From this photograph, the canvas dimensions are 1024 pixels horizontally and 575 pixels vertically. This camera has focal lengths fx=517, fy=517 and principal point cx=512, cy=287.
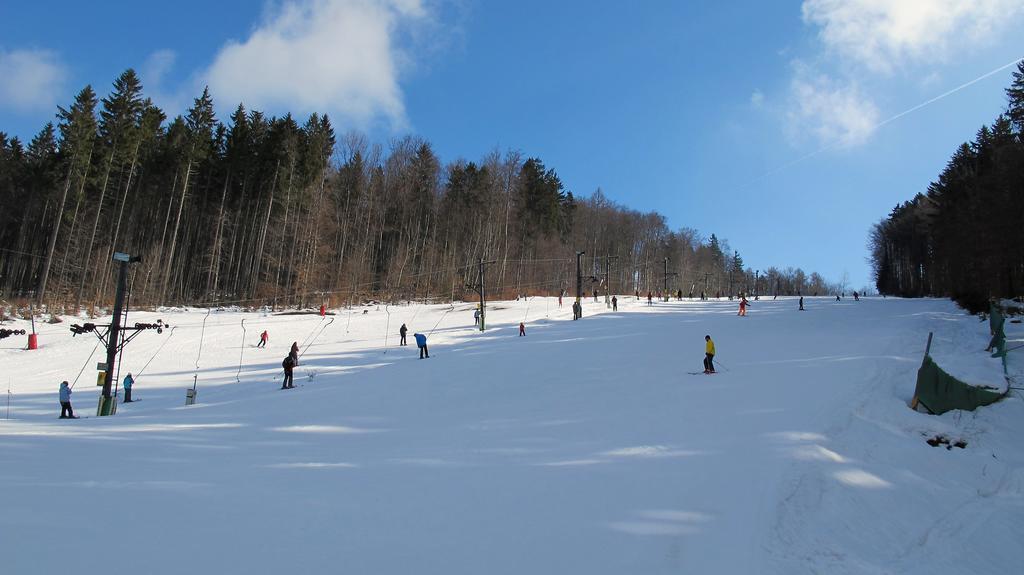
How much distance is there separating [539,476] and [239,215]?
56.6 m

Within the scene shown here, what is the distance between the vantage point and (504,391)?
1653 cm

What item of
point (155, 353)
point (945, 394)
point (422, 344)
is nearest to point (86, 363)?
point (155, 353)

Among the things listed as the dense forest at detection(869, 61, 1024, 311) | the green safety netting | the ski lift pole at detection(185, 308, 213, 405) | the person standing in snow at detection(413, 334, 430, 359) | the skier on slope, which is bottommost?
the ski lift pole at detection(185, 308, 213, 405)

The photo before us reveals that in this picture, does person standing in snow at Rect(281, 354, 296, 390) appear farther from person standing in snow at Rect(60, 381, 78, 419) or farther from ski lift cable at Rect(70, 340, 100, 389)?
ski lift cable at Rect(70, 340, 100, 389)

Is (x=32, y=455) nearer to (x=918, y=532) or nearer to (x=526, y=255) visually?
(x=918, y=532)

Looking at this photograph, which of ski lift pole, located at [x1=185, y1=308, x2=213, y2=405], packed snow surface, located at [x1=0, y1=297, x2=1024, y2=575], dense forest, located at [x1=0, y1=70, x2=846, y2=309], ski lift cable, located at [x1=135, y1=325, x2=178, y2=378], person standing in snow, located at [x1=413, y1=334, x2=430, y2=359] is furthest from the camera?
dense forest, located at [x1=0, y1=70, x2=846, y2=309]

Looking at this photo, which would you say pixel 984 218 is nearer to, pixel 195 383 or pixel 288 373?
pixel 288 373

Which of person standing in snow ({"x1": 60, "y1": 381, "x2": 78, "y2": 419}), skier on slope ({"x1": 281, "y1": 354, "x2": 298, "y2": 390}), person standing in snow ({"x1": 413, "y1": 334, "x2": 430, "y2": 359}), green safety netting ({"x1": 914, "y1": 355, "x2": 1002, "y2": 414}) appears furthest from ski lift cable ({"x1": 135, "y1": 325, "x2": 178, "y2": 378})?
green safety netting ({"x1": 914, "y1": 355, "x2": 1002, "y2": 414})

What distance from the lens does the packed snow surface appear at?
5809 millimetres

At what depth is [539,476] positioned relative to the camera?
8.59 metres

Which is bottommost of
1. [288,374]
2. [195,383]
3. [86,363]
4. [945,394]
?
[86,363]

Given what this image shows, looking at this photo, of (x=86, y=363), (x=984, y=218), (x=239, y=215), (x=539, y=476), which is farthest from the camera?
(x=239, y=215)

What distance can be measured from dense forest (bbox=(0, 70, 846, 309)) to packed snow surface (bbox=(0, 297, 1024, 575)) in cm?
3044

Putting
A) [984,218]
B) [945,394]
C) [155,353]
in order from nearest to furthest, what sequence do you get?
[945,394]
[155,353]
[984,218]
